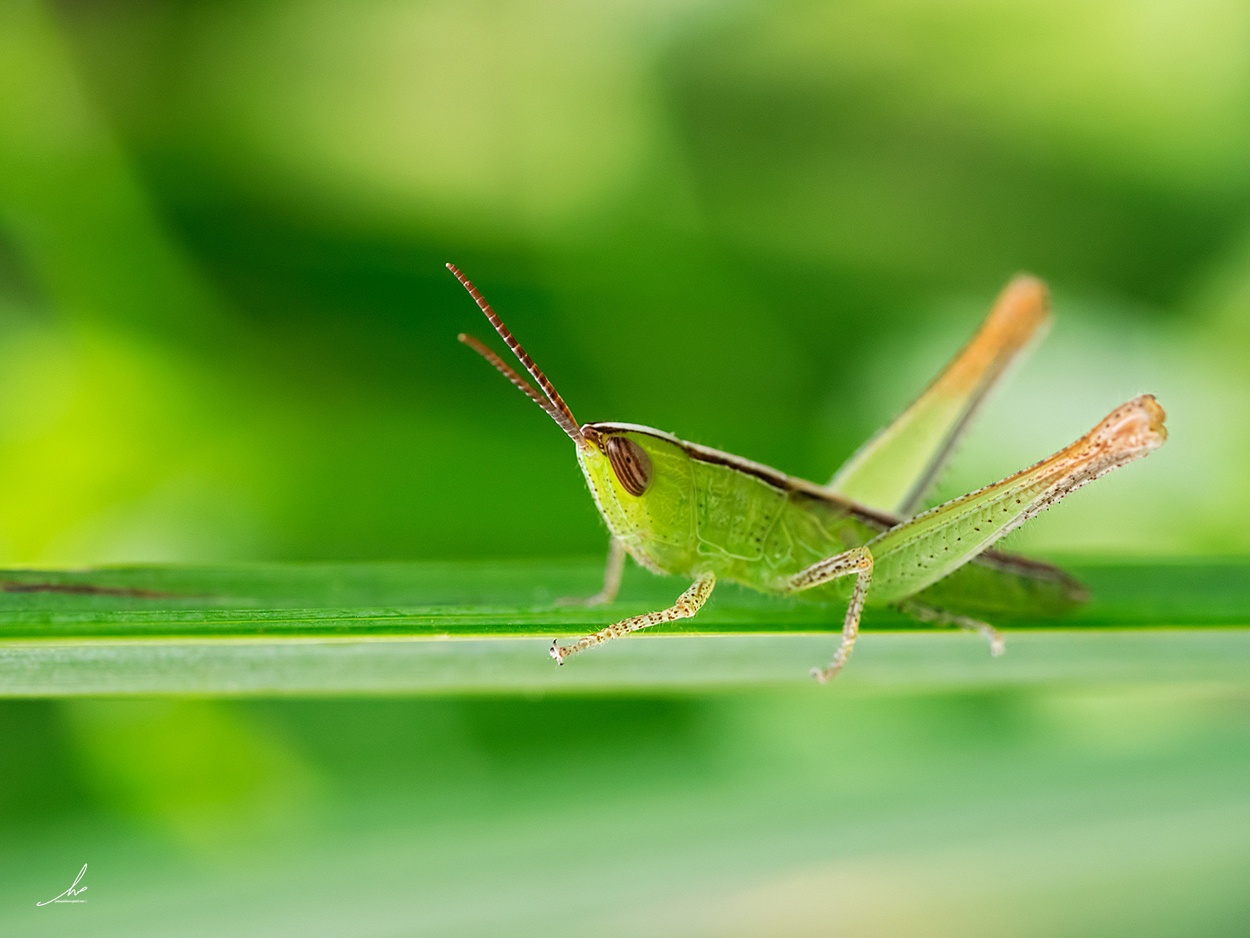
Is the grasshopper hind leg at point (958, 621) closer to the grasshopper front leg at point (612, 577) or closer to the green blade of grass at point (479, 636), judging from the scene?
the green blade of grass at point (479, 636)

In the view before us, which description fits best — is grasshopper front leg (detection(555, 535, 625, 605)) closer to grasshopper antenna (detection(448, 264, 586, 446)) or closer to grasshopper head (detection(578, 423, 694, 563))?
grasshopper head (detection(578, 423, 694, 563))

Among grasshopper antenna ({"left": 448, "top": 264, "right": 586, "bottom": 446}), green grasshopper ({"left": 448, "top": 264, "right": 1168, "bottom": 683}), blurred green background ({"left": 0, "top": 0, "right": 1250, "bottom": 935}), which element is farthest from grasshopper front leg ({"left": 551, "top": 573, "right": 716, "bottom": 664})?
blurred green background ({"left": 0, "top": 0, "right": 1250, "bottom": 935})

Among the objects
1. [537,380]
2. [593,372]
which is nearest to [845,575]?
[537,380]

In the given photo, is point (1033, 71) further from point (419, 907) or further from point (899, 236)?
point (419, 907)

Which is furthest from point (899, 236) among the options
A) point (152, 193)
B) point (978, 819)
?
point (152, 193)

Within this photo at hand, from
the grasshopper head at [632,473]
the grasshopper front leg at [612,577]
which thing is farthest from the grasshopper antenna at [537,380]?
the grasshopper front leg at [612,577]

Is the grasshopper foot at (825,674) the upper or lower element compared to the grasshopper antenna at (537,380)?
lower
